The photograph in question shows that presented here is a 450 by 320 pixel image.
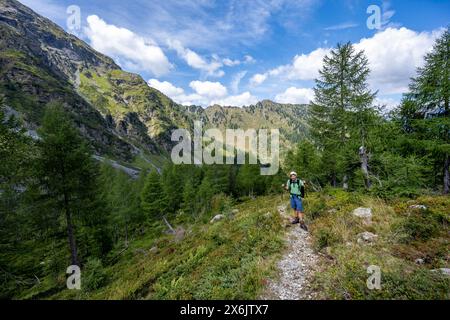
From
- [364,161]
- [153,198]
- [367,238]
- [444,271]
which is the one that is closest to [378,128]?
[364,161]

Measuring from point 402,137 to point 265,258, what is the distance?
61.4 feet

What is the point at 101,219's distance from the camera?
84.6ft

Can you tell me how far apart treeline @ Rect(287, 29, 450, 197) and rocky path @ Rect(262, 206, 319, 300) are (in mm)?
6888

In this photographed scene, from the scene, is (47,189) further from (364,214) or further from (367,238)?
(364,214)

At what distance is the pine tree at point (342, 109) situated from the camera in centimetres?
1423

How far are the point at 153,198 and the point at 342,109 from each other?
3144 cm

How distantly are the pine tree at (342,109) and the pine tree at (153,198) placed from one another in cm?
2719

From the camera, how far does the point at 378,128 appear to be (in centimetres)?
1359

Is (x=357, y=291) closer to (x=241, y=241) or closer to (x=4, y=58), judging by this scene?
(x=241, y=241)

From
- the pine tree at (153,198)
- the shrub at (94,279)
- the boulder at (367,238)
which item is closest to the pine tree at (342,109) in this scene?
the boulder at (367,238)

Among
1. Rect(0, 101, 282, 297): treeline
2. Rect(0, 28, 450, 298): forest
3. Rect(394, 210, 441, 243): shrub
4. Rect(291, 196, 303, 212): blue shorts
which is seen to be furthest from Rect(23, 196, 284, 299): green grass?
Rect(0, 101, 282, 297): treeline

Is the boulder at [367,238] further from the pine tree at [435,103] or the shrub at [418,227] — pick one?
the pine tree at [435,103]

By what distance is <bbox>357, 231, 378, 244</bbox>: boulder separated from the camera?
7.68m
